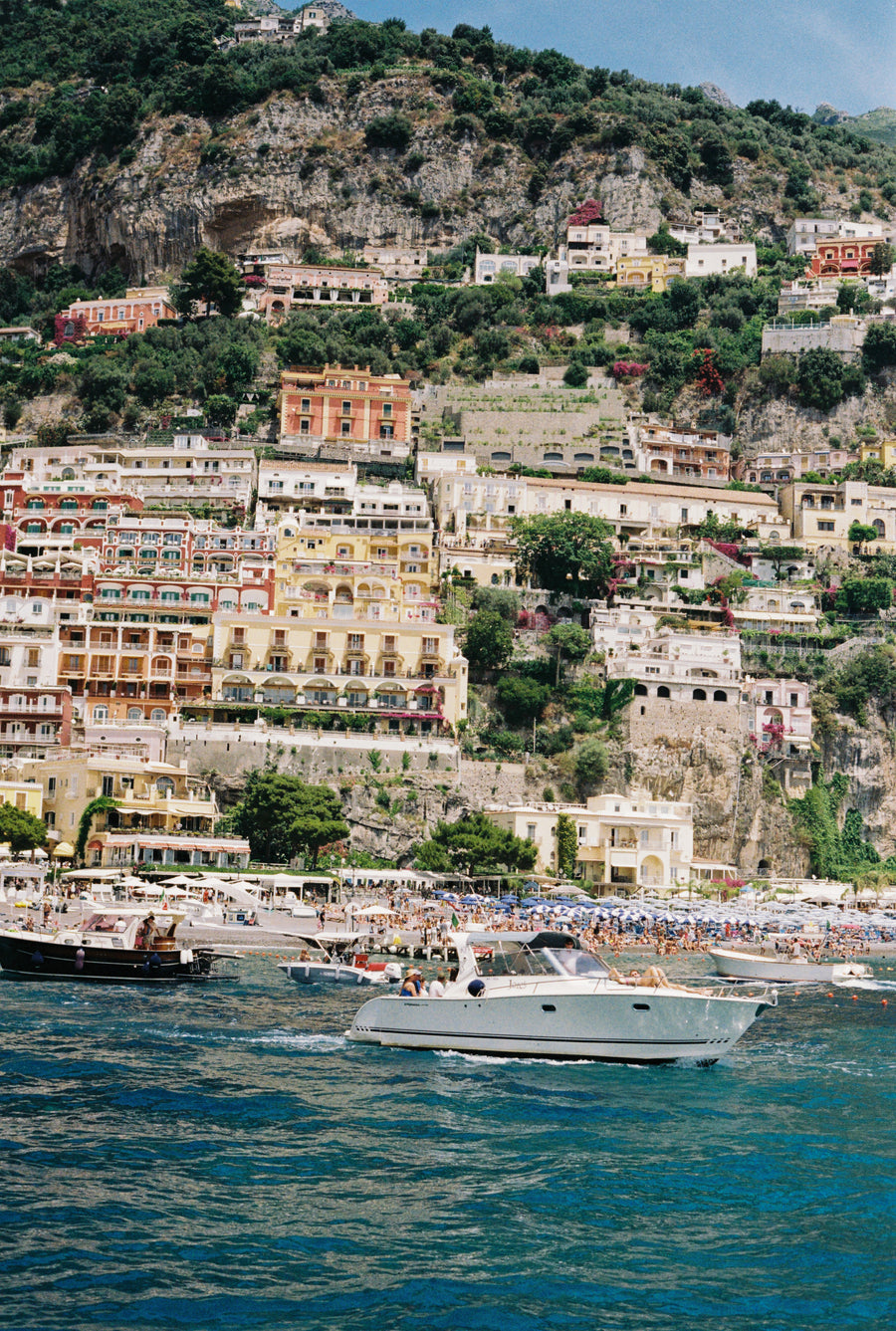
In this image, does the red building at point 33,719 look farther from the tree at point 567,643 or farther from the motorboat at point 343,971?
the motorboat at point 343,971

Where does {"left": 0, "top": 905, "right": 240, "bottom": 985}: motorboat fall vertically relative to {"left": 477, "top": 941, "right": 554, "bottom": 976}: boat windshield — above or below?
below

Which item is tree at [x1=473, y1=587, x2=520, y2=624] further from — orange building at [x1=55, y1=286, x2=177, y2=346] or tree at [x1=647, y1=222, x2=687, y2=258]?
tree at [x1=647, y1=222, x2=687, y2=258]

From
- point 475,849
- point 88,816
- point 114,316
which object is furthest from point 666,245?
point 88,816

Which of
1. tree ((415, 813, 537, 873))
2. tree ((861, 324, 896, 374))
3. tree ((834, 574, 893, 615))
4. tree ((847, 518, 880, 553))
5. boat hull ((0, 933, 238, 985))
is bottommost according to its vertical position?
boat hull ((0, 933, 238, 985))

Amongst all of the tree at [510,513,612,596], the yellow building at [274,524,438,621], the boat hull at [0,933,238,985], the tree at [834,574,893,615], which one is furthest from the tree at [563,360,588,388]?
the boat hull at [0,933,238,985]

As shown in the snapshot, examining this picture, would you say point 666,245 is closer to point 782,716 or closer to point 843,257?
point 843,257

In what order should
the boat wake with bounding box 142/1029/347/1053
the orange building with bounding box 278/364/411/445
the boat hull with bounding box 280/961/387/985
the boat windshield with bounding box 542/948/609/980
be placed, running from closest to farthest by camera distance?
the boat windshield with bounding box 542/948/609/980 < the boat wake with bounding box 142/1029/347/1053 < the boat hull with bounding box 280/961/387/985 < the orange building with bounding box 278/364/411/445
